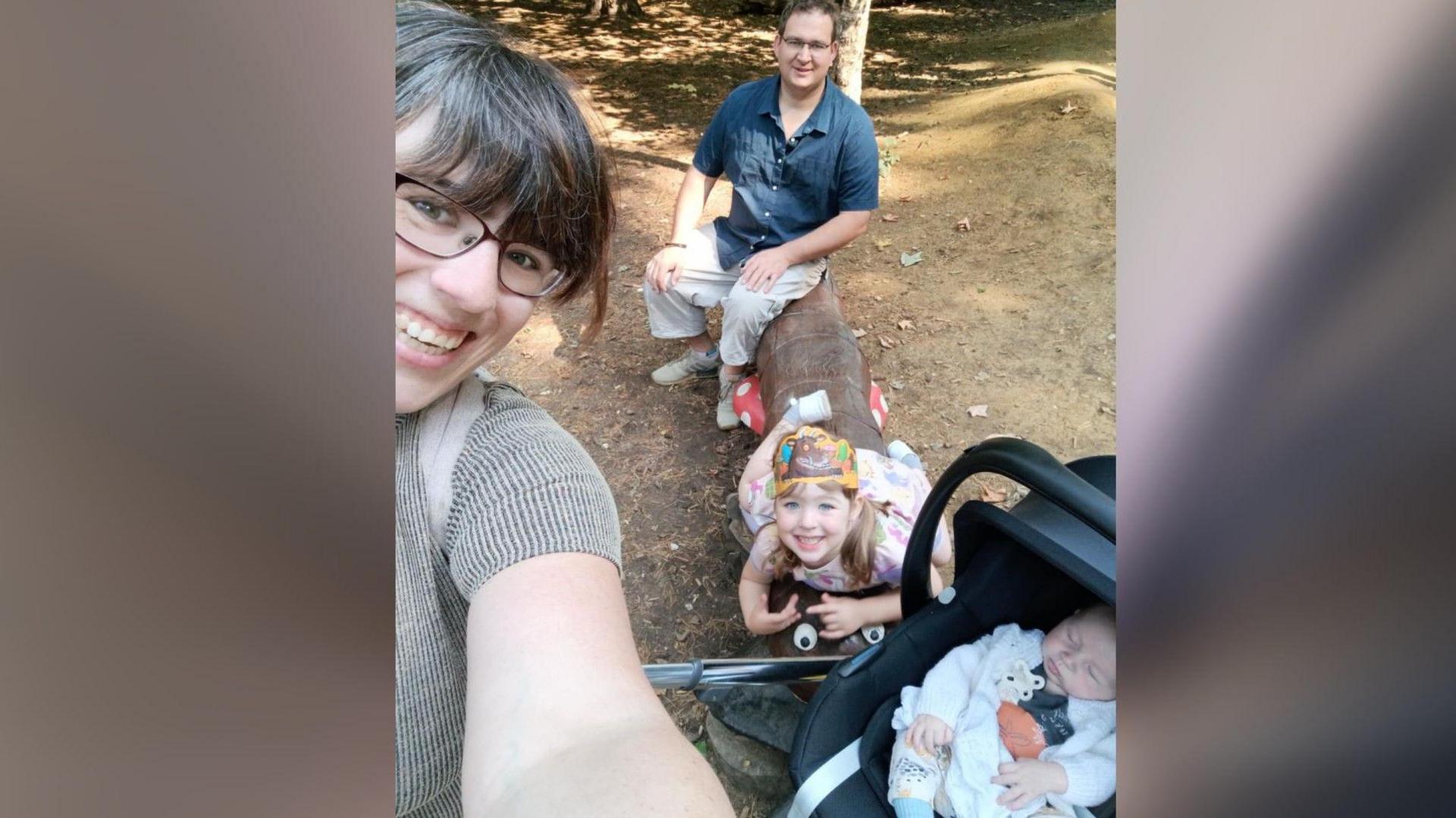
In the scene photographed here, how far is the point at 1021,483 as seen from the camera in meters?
0.90

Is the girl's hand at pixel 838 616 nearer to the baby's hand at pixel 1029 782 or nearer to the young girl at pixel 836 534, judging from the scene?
the young girl at pixel 836 534

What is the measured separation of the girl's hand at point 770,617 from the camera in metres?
1.33

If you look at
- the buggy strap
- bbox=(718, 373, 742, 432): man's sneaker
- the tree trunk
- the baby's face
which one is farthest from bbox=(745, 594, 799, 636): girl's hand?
the tree trunk

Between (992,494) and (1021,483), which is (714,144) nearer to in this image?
(992,494)

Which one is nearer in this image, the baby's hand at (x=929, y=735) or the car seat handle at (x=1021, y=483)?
the car seat handle at (x=1021, y=483)

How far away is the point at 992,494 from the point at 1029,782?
0.84 meters

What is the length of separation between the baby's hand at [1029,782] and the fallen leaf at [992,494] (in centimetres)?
79

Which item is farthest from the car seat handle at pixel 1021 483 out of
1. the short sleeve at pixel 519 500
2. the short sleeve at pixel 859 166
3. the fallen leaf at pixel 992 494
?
the short sleeve at pixel 859 166

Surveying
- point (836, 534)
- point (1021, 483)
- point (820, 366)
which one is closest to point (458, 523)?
point (1021, 483)

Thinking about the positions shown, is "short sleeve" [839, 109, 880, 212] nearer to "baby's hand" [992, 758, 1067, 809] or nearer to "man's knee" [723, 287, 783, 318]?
"man's knee" [723, 287, 783, 318]

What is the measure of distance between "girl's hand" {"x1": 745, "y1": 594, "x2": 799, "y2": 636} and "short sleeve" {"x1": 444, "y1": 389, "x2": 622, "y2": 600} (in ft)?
2.86

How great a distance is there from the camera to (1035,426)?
1.98 m
